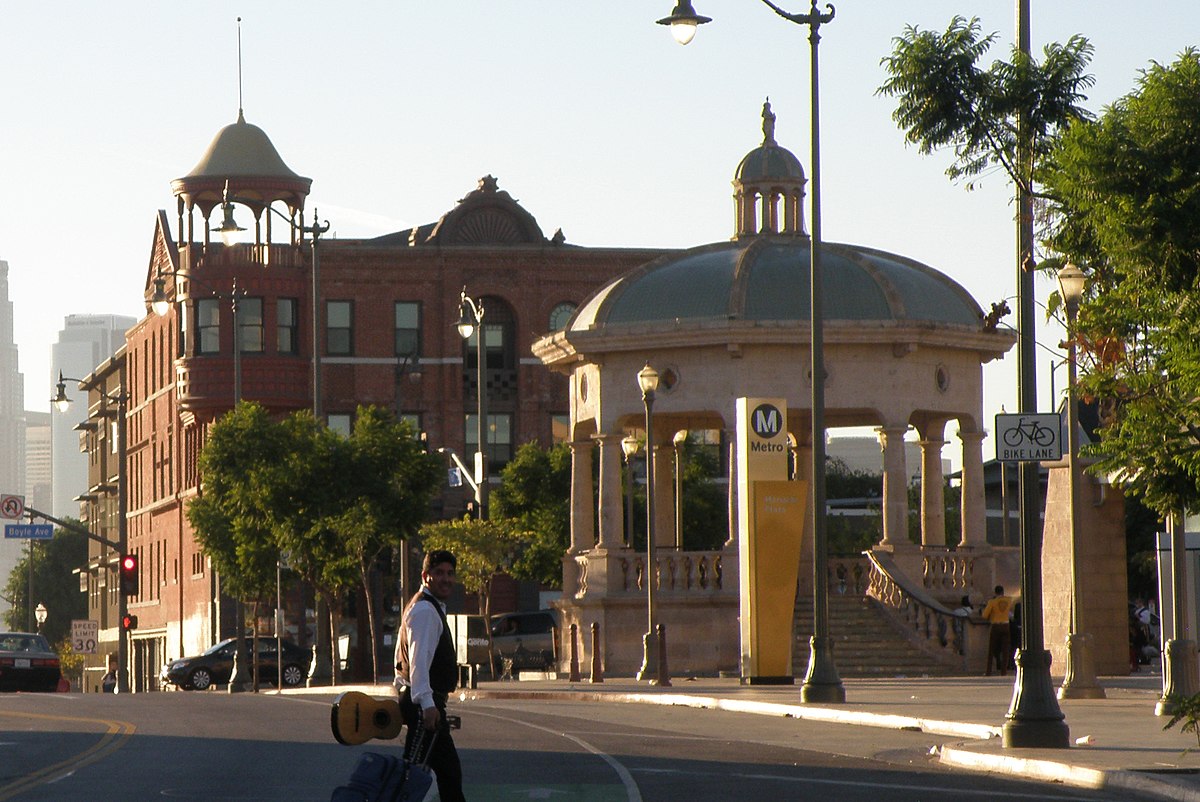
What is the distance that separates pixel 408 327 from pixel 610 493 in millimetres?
38903

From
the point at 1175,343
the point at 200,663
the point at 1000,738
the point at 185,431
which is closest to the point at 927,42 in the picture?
the point at 1175,343

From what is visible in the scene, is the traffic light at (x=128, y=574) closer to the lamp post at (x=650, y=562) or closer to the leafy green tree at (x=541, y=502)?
the leafy green tree at (x=541, y=502)

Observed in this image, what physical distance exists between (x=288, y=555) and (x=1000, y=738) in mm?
32568

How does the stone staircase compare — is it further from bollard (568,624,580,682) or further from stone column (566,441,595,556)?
stone column (566,441,595,556)

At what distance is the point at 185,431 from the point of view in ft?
277

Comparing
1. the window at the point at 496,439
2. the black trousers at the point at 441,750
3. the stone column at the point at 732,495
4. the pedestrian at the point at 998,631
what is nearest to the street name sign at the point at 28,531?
the window at the point at 496,439

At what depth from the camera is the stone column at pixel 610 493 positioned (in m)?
43.5

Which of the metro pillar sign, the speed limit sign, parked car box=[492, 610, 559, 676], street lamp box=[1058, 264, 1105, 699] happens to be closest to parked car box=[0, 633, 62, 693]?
parked car box=[492, 610, 559, 676]

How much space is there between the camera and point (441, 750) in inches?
533

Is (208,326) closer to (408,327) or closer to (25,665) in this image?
(408,327)

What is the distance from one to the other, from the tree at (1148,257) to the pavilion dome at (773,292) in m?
21.5

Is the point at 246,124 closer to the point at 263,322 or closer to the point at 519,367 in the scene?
the point at 263,322

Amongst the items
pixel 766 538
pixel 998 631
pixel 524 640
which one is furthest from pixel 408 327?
pixel 766 538

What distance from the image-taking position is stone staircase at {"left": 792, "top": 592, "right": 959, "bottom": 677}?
4038 cm
